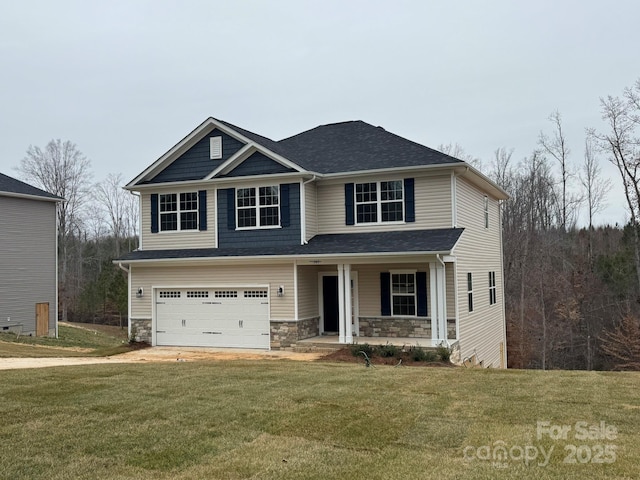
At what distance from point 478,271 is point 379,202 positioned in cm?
455

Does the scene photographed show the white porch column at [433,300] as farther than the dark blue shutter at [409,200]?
No

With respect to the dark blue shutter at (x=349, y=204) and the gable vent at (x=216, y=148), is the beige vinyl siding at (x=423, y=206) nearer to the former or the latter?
the dark blue shutter at (x=349, y=204)

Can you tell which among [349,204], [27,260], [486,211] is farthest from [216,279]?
[27,260]

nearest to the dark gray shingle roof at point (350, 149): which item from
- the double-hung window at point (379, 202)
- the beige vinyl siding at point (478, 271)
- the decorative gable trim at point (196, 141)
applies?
the decorative gable trim at point (196, 141)

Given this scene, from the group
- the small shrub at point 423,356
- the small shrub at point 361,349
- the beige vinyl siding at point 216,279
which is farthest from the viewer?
the beige vinyl siding at point 216,279

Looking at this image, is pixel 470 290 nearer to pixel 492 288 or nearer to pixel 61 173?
pixel 492 288

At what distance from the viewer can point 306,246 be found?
17.4 meters

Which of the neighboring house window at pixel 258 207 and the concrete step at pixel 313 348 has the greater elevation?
the neighboring house window at pixel 258 207

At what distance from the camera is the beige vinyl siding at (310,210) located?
18.0 metres

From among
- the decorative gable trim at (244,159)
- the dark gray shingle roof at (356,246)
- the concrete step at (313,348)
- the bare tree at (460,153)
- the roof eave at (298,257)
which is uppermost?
the bare tree at (460,153)

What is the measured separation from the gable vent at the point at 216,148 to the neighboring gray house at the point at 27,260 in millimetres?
11531

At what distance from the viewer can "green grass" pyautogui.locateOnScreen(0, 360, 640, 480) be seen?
18.0ft

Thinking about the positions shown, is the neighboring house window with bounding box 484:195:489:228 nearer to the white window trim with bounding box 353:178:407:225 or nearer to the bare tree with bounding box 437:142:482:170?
the white window trim with bounding box 353:178:407:225

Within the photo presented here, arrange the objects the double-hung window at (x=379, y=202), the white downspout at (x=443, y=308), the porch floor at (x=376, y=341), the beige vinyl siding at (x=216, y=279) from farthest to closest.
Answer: the double-hung window at (x=379, y=202) → the beige vinyl siding at (x=216, y=279) → the porch floor at (x=376, y=341) → the white downspout at (x=443, y=308)
